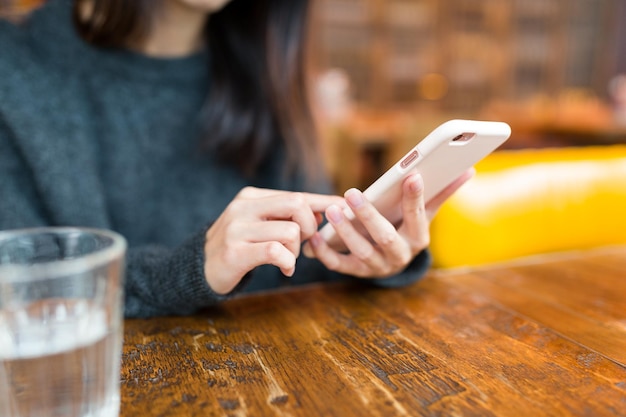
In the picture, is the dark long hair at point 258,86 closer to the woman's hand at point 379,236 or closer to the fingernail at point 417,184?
the woman's hand at point 379,236

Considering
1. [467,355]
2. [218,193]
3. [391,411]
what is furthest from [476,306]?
[218,193]

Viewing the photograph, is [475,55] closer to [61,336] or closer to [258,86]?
[258,86]

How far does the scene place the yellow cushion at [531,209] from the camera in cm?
105

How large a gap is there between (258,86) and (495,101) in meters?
4.75

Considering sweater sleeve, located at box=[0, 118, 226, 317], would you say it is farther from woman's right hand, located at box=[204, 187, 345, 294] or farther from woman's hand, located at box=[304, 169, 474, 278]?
woman's hand, located at box=[304, 169, 474, 278]

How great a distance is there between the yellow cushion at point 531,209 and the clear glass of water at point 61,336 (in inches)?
30.0

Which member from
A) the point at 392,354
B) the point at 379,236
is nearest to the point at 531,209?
the point at 379,236

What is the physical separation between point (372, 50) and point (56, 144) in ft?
14.0

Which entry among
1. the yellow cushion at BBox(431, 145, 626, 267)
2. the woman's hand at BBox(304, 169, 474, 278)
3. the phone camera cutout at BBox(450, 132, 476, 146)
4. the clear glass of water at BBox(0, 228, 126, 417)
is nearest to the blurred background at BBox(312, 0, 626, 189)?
the yellow cushion at BBox(431, 145, 626, 267)

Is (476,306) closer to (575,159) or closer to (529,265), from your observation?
(529,265)

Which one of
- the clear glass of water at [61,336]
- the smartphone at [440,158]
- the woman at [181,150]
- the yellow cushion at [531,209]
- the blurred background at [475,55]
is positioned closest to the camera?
the clear glass of water at [61,336]

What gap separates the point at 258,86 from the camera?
1.14 meters

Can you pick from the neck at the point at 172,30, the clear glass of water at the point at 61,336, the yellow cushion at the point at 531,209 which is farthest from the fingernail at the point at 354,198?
the neck at the point at 172,30

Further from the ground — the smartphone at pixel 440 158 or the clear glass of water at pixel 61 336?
the smartphone at pixel 440 158
